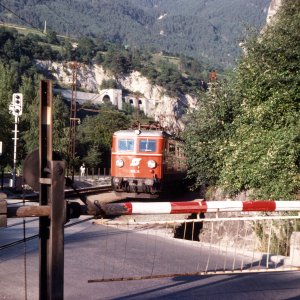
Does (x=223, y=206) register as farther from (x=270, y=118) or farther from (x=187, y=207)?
(x=270, y=118)

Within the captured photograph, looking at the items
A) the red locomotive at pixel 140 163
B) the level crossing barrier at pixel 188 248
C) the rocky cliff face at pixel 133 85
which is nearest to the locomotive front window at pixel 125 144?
the red locomotive at pixel 140 163

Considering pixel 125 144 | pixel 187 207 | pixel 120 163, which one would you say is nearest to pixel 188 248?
pixel 187 207

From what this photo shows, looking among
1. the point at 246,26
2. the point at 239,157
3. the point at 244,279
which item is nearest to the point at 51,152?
the point at 244,279

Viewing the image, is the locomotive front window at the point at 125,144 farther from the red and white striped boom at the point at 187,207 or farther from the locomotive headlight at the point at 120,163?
the red and white striped boom at the point at 187,207

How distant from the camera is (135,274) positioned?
7168 millimetres

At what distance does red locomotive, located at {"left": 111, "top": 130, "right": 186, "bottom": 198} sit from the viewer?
22984 mm

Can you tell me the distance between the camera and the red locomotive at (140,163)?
75.4ft

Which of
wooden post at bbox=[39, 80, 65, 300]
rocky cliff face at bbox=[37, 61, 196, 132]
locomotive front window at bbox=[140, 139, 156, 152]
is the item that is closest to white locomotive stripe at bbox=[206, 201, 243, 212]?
wooden post at bbox=[39, 80, 65, 300]

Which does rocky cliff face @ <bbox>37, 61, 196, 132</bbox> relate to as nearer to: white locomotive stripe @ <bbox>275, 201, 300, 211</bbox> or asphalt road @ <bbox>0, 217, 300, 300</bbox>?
asphalt road @ <bbox>0, 217, 300, 300</bbox>

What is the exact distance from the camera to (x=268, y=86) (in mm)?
16750

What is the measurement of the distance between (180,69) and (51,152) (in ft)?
611

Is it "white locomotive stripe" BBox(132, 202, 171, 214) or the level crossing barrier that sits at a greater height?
"white locomotive stripe" BBox(132, 202, 171, 214)

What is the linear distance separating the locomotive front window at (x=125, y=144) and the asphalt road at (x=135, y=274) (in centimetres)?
1391

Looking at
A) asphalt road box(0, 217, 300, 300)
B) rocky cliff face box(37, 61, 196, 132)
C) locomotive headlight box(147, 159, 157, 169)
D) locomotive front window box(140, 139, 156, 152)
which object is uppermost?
rocky cliff face box(37, 61, 196, 132)
